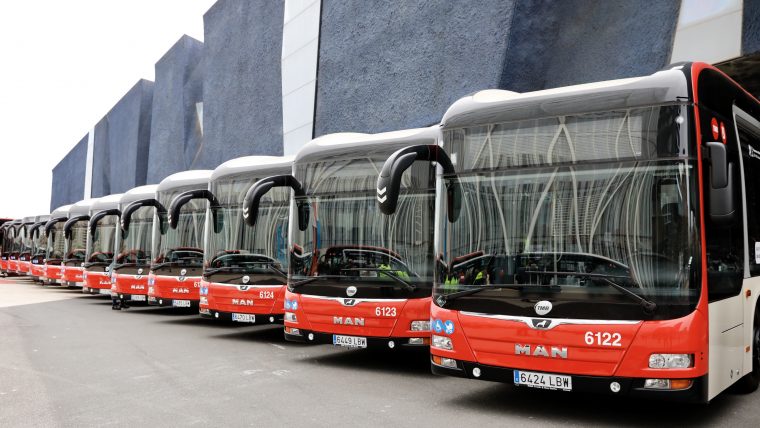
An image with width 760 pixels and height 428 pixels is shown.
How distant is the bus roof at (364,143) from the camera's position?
9.16 m

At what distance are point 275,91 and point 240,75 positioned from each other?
3863mm

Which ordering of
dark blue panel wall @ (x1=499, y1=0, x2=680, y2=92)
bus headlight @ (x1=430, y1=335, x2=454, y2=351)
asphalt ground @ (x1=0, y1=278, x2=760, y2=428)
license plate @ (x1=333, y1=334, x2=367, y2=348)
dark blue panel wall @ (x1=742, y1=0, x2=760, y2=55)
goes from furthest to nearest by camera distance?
dark blue panel wall @ (x1=499, y1=0, x2=680, y2=92) < dark blue panel wall @ (x1=742, y1=0, x2=760, y2=55) < license plate @ (x1=333, y1=334, x2=367, y2=348) < bus headlight @ (x1=430, y1=335, x2=454, y2=351) < asphalt ground @ (x1=0, y1=278, x2=760, y2=428)

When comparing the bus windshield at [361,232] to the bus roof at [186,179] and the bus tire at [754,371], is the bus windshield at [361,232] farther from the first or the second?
the bus roof at [186,179]

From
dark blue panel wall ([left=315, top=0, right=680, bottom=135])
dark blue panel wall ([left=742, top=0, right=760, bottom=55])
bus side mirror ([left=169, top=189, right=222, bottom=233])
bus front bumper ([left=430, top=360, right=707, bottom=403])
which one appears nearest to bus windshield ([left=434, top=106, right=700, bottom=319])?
bus front bumper ([left=430, top=360, right=707, bottom=403])

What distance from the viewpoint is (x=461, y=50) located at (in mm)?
19453

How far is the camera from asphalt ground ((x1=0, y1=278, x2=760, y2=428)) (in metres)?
6.33

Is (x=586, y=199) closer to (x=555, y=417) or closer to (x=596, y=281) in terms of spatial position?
(x=596, y=281)

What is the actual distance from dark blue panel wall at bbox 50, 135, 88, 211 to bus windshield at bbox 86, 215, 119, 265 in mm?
50817

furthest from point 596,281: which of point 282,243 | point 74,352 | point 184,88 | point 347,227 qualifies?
point 184,88

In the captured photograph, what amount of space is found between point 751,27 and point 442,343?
30.3 ft

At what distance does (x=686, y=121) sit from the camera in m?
5.77

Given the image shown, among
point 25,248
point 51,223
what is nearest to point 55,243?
point 51,223

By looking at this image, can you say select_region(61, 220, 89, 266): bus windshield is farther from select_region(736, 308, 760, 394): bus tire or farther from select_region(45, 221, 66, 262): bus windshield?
select_region(736, 308, 760, 394): bus tire

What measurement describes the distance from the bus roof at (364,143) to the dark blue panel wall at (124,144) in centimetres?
4602
